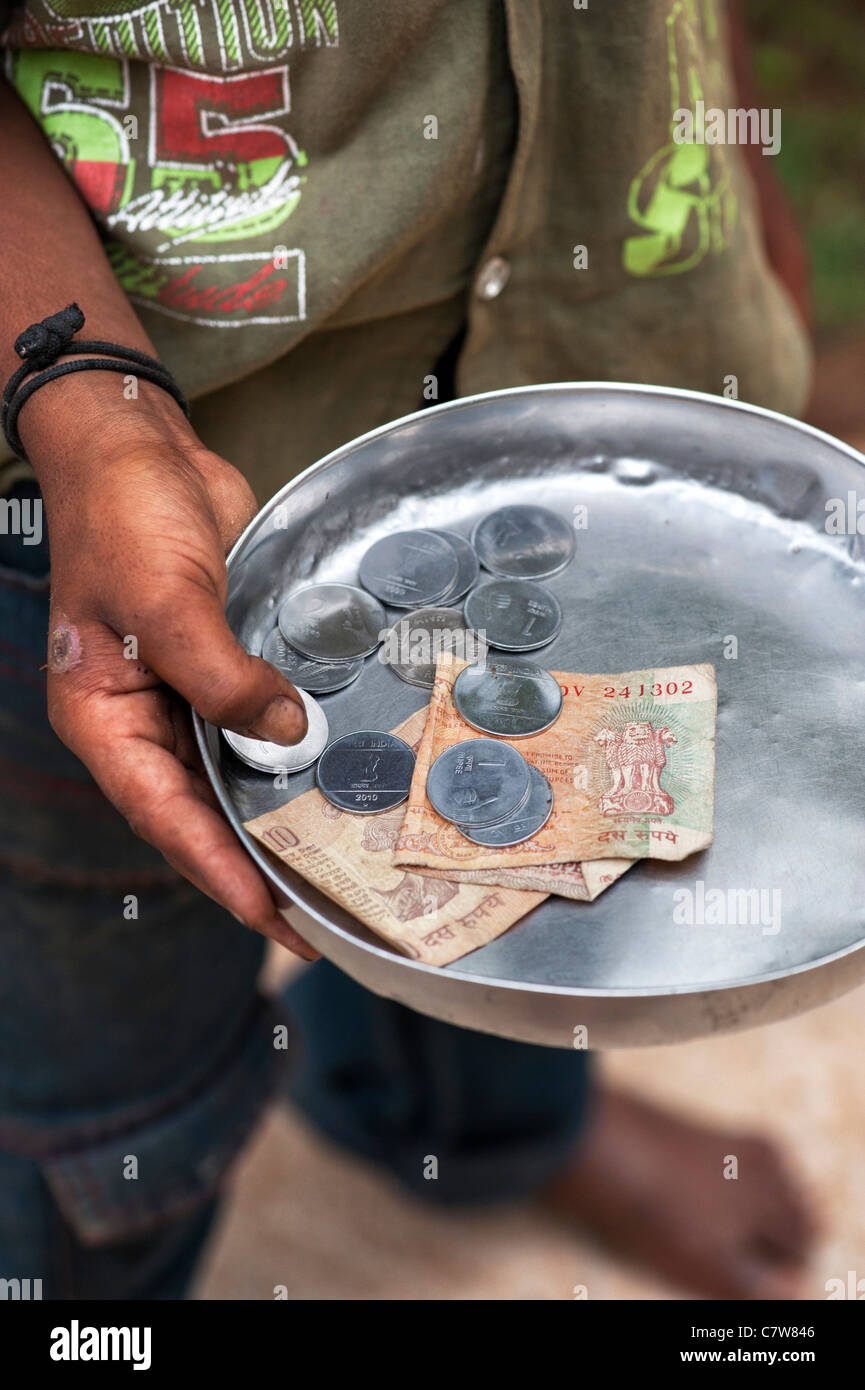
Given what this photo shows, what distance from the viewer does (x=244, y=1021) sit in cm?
169

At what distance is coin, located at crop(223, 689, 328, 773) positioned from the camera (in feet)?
3.37

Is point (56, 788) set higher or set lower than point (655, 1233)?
higher

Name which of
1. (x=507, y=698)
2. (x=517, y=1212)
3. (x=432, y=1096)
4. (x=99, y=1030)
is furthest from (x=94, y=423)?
(x=517, y=1212)

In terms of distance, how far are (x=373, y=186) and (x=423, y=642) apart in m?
0.42

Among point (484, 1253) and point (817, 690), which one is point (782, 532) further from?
point (484, 1253)

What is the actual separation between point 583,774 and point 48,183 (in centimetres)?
72

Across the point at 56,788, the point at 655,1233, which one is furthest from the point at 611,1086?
the point at 56,788

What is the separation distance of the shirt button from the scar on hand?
1.90ft

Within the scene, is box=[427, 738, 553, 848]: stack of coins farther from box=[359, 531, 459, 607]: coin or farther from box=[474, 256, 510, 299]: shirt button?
box=[474, 256, 510, 299]: shirt button

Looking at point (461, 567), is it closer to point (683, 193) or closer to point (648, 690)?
point (648, 690)

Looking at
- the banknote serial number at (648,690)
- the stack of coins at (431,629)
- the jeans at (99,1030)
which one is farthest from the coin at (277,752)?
the jeans at (99,1030)

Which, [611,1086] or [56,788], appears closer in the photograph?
[56,788]

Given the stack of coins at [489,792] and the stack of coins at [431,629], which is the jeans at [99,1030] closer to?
the stack of coins at [431,629]

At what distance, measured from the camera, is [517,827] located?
3.22ft
